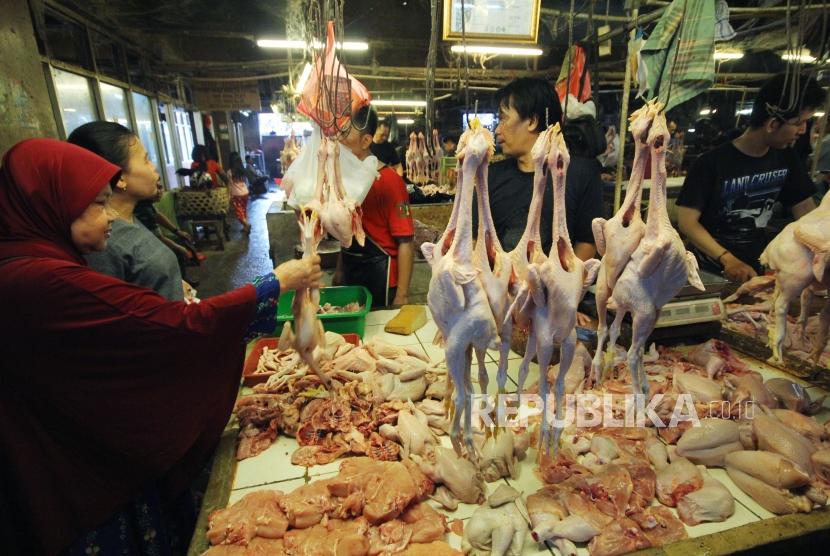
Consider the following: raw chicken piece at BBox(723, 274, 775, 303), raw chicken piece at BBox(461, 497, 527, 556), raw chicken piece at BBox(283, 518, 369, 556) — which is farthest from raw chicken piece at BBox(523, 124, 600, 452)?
raw chicken piece at BBox(723, 274, 775, 303)

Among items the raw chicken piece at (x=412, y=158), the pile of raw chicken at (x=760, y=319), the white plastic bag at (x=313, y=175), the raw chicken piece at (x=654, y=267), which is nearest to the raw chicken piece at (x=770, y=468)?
the raw chicken piece at (x=654, y=267)

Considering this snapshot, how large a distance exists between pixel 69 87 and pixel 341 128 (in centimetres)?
701

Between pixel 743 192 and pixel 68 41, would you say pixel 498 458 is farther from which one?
pixel 68 41

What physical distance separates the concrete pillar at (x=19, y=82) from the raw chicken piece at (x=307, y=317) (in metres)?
3.08

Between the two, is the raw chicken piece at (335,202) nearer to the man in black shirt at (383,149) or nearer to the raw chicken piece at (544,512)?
the raw chicken piece at (544,512)

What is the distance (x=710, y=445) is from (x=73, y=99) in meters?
9.60

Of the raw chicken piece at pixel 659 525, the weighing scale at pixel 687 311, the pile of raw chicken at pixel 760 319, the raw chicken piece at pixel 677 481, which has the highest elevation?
the weighing scale at pixel 687 311

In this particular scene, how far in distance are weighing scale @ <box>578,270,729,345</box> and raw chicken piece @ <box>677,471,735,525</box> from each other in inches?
49.9

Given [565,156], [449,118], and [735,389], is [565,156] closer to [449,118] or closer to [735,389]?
[735,389]

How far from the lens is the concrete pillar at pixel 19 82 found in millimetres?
3652

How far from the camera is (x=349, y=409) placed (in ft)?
8.38

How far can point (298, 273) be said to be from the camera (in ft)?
8.00

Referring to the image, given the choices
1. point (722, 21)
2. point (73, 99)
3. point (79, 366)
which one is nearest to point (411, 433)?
point (79, 366)

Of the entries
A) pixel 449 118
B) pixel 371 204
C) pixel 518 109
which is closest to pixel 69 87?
pixel 371 204
